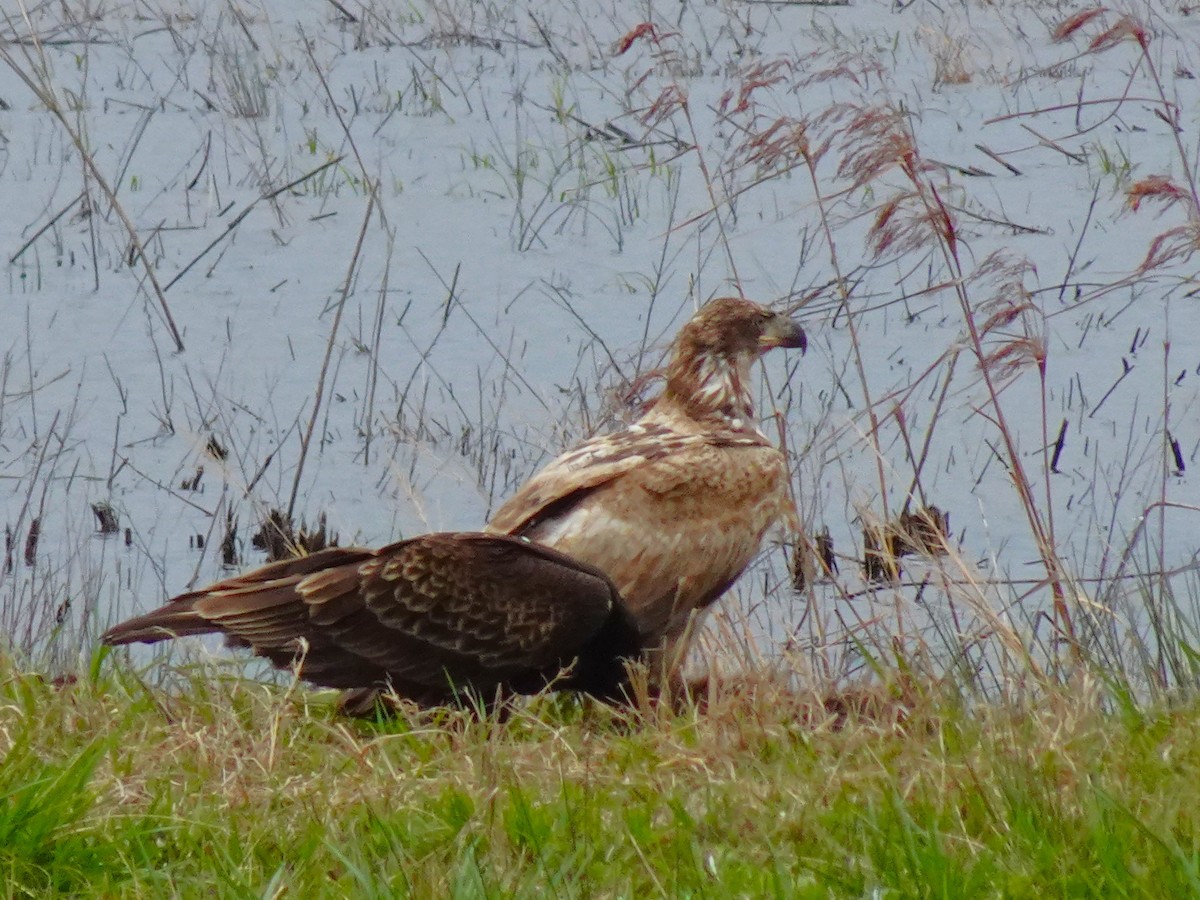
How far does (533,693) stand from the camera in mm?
4152

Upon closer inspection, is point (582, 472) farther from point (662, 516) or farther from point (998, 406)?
point (998, 406)

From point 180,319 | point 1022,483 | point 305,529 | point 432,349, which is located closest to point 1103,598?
point 1022,483

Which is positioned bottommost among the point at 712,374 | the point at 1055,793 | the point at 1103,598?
the point at 1103,598

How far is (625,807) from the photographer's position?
290cm

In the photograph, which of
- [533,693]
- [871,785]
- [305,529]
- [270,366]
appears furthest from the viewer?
[270,366]

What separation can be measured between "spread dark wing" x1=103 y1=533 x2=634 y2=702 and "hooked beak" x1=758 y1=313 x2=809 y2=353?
1.23 m

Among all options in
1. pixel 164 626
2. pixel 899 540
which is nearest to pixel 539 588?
pixel 164 626

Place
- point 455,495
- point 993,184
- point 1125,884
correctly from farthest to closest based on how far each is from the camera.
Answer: point 993,184 < point 455,495 < point 1125,884

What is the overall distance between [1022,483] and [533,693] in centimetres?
130

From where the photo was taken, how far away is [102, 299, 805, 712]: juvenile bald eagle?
12.8 feet

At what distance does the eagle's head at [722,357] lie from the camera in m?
4.86

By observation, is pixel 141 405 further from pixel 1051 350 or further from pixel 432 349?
pixel 1051 350

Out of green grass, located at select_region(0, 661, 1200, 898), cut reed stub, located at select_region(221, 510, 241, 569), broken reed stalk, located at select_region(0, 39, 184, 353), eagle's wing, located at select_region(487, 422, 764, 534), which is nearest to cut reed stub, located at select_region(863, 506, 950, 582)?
eagle's wing, located at select_region(487, 422, 764, 534)

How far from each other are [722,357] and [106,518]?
253 centimetres
